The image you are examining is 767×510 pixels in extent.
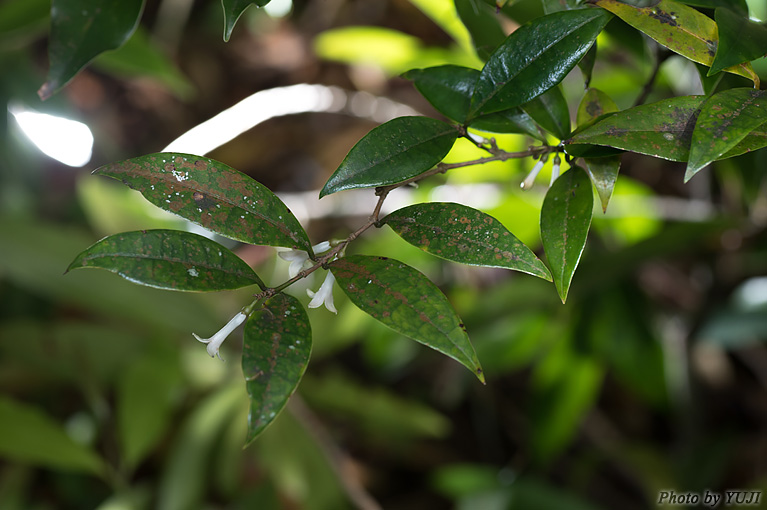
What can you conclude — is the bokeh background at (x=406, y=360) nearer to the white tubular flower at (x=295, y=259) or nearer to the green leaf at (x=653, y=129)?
the green leaf at (x=653, y=129)

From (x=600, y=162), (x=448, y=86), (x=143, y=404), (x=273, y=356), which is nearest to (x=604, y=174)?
(x=600, y=162)

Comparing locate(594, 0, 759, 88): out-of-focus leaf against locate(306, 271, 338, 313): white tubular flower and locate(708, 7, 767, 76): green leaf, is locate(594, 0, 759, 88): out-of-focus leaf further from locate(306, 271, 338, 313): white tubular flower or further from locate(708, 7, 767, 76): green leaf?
locate(306, 271, 338, 313): white tubular flower

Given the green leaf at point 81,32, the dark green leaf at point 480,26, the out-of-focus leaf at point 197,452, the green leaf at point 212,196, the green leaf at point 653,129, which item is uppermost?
the green leaf at point 81,32

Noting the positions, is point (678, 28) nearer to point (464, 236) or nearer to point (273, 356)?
point (464, 236)

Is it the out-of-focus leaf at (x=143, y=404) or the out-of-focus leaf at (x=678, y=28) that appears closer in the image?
the out-of-focus leaf at (x=678, y=28)

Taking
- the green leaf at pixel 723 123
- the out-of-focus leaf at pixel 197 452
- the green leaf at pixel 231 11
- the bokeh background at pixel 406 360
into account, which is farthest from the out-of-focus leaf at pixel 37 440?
the green leaf at pixel 723 123
